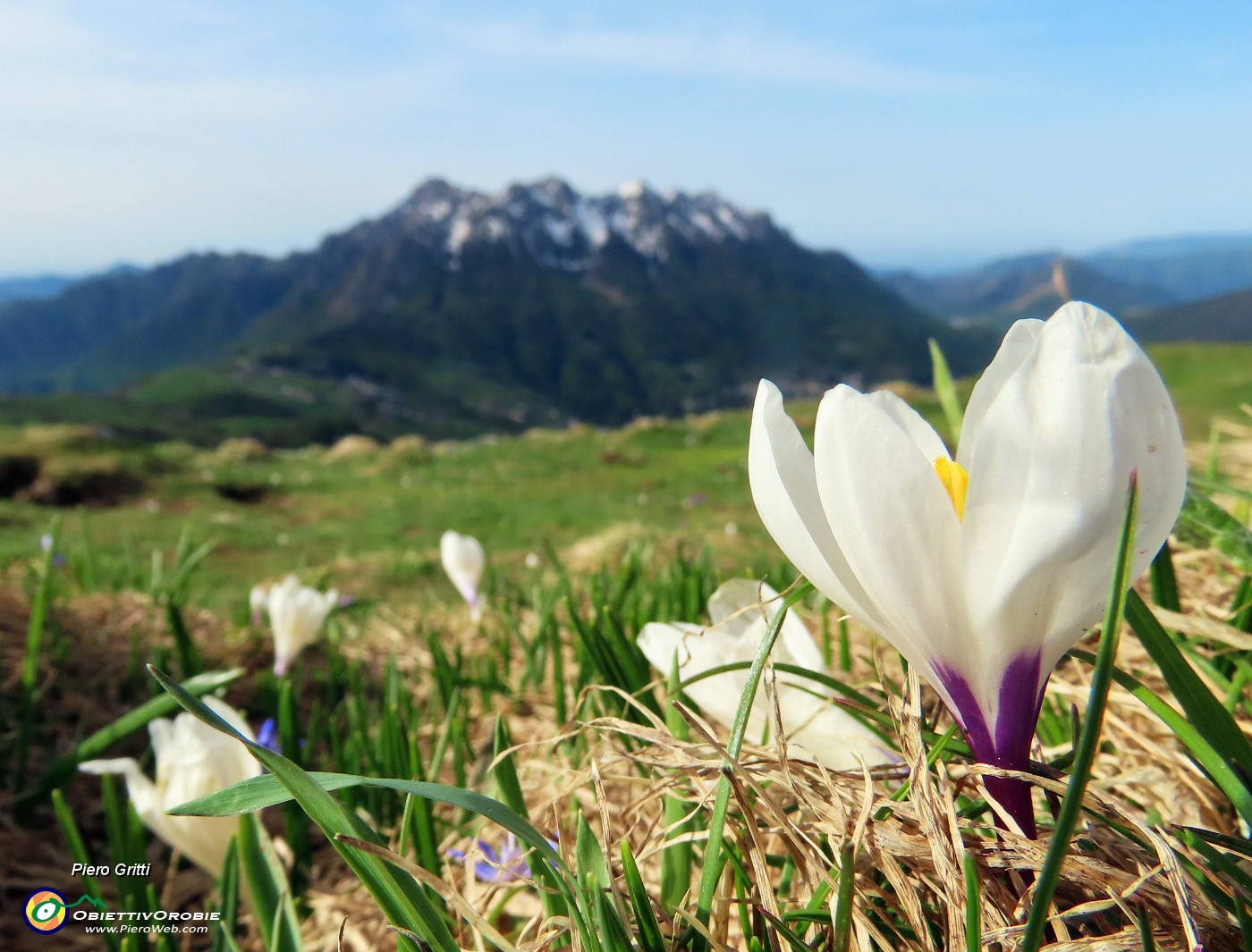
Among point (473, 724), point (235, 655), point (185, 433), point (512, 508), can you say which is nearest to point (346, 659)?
point (235, 655)

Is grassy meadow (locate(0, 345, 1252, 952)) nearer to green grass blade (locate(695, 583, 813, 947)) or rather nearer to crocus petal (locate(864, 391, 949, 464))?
green grass blade (locate(695, 583, 813, 947))

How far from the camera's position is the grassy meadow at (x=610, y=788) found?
657 mm

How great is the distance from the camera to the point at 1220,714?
650 mm

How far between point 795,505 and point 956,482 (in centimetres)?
12

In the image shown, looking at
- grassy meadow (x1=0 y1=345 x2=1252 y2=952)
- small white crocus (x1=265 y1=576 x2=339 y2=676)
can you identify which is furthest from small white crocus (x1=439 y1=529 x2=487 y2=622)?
small white crocus (x1=265 y1=576 x2=339 y2=676)

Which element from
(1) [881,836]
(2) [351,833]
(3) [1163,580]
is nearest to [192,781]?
(2) [351,833]

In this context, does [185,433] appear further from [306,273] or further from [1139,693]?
[306,273]

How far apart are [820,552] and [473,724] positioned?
1.75m

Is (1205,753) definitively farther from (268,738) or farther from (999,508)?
(268,738)

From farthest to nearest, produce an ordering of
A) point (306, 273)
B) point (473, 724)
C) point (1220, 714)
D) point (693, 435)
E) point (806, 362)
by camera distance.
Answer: point (306, 273) < point (806, 362) < point (693, 435) < point (473, 724) < point (1220, 714)

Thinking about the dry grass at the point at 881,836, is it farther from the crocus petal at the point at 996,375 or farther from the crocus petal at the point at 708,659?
the crocus petal at the point at 996,375

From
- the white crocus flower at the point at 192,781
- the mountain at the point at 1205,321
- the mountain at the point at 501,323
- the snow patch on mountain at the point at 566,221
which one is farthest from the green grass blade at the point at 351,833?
the mountain at the point at 1205,321

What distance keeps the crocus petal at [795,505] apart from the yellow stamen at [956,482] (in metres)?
0.09

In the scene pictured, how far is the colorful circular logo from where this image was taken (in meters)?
1.42
